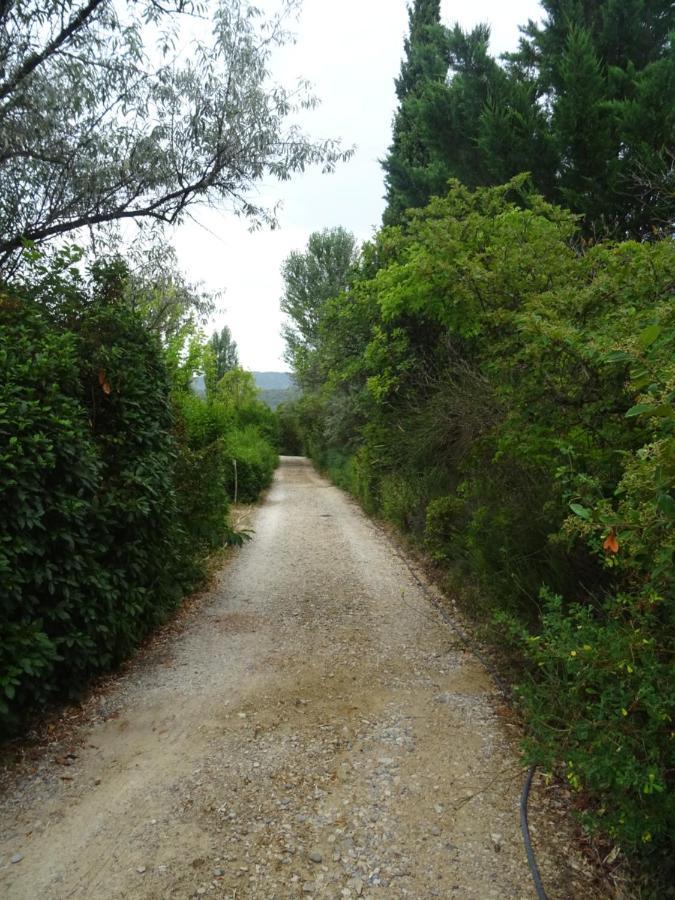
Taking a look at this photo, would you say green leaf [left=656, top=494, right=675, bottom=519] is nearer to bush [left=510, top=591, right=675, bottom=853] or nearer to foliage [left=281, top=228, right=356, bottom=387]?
bush [left=510, top=591, right=675, bottom=853]

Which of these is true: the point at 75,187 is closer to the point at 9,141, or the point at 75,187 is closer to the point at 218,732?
the point at 9,141

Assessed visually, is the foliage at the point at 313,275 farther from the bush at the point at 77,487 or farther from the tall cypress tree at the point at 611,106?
the bush at the point at 77,487

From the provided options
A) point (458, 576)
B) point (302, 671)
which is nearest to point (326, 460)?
point (458, 576)

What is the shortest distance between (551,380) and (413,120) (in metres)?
14.3

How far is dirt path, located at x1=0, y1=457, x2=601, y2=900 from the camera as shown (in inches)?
94.2

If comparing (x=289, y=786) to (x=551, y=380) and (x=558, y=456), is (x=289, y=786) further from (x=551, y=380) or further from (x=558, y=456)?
(x=551, y=380)

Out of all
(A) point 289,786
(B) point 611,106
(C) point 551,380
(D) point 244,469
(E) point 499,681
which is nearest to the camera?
(A) point 289,786

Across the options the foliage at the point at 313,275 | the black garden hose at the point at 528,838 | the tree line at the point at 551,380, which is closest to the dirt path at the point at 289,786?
the black garden hose at the point at 528,838

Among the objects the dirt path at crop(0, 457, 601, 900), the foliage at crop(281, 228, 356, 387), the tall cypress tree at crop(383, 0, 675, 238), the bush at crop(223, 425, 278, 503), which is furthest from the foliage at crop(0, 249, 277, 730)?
A: the foliage at crop(281, 228, 356, 387)

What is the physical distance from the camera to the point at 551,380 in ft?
11.6

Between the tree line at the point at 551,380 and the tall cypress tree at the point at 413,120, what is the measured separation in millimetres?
135

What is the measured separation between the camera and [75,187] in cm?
627

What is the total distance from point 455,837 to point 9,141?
718 centimetres

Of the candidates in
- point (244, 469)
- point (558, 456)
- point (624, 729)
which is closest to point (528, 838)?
point (624, 729)
